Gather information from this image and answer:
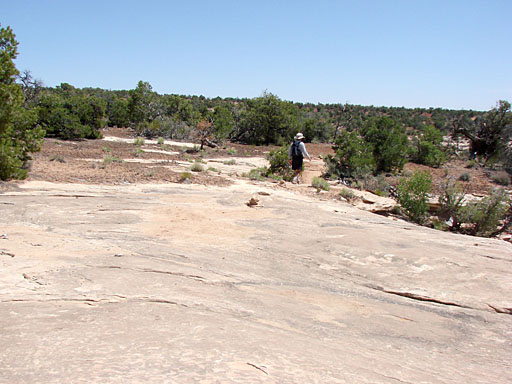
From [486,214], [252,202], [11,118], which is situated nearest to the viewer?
[252,202]

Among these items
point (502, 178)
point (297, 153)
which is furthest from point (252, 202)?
point (502, 178)

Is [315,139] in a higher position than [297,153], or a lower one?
higher

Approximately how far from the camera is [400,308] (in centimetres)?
Result: 445

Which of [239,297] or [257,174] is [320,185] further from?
[239,297]

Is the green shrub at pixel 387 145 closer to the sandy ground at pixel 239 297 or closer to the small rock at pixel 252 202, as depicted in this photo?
the small rock at pixel 252 202

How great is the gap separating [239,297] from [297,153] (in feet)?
36.7

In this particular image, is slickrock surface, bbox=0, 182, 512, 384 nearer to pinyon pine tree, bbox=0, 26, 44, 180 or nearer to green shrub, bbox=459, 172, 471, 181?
pinyon pine tree, bbox=0, 26, 44, 180

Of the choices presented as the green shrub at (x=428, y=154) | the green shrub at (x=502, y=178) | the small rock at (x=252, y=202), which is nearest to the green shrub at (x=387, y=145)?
the green shrub at (x=428, y=154)

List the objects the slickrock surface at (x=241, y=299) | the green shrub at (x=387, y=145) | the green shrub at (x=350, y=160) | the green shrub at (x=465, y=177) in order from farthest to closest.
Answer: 1. the green shrub at (x=387, y=145)
2. the green shrub at (x=465, y=177)
3. the green shrub at (x=350, y=160)
4. the slickrock surface at (x=241, y=299)

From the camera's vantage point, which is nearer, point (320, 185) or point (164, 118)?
point (320, 185)

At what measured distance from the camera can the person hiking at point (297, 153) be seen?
14.4m

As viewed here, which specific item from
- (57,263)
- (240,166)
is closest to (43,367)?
(57,263)

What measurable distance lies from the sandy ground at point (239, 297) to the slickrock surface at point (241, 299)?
18mm

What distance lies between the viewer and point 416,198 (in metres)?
11.9
